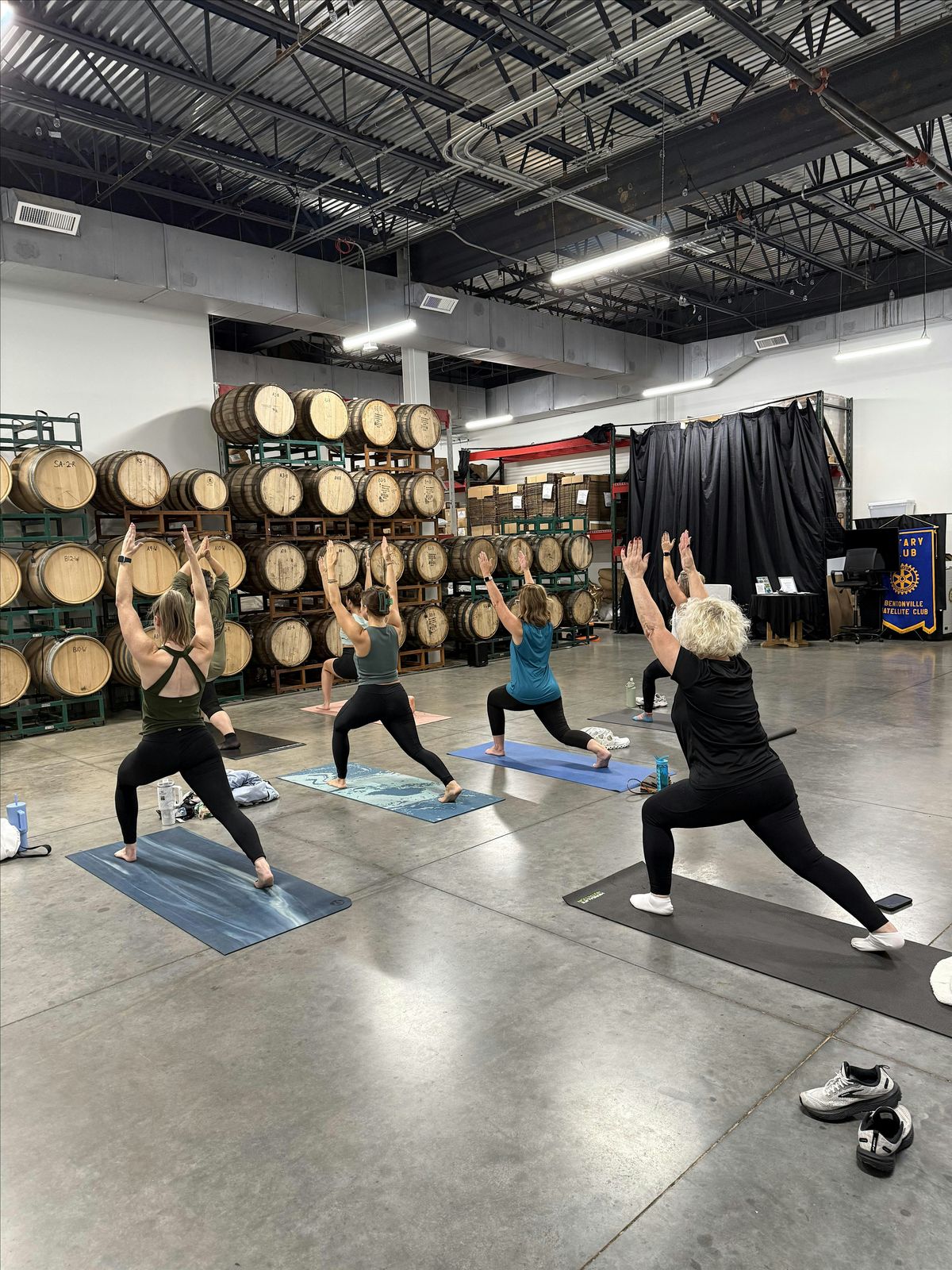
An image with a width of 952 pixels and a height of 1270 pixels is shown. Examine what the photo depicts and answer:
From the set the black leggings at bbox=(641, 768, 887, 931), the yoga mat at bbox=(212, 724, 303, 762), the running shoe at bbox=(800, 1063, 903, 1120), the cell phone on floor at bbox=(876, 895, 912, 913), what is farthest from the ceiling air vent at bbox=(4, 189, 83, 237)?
the running shoe at bbox=(800, 1063, 903, 1120)

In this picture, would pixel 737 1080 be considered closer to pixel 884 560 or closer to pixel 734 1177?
pixel 734 1177

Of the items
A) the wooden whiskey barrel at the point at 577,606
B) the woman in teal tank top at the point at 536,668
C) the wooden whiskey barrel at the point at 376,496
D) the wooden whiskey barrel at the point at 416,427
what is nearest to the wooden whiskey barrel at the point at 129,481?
the wooden whiskey barrel at the point at 376,496

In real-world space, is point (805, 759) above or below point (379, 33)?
below

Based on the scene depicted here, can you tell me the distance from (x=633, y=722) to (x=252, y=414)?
5.85m

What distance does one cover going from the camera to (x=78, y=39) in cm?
A: 707

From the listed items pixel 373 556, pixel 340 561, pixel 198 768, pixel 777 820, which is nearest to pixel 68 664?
pixel 340 561

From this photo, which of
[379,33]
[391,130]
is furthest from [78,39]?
[391,130]

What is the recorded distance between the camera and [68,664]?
8555mm

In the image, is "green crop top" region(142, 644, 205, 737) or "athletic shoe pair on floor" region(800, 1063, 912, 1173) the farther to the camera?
"green crop top" region(142, 644, 205, 737)

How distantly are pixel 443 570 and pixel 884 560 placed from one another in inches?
288

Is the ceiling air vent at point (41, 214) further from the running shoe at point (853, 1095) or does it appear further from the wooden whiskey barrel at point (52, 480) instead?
the running shoe at point (853, 1095)

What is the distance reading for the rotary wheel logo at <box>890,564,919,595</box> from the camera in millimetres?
13617

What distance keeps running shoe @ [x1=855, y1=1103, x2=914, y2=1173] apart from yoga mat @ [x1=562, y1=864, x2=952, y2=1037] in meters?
0.69

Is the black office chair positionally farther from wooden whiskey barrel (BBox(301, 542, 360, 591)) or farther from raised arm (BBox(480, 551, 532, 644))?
raised arm (BBox(480, 551, 532, 644))
